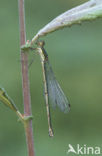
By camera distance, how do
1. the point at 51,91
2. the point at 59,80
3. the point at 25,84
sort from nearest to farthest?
1. the point at 25,84
2. the point at 51,91
3. the point at 59,80

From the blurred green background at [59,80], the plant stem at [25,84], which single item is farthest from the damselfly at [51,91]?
the blurred green background at [59,80]

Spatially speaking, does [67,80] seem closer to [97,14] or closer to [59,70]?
[59,70]

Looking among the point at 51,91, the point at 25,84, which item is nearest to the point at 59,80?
the point at 51,91

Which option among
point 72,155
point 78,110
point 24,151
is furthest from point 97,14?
Result: point 78,110

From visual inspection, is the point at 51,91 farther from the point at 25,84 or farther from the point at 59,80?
the point at 59,80

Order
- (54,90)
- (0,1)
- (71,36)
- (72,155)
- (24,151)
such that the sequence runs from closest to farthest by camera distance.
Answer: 1. (54,90)
2. (72,155)
3. (24,151)
4. (71,36)
5. (0,1)

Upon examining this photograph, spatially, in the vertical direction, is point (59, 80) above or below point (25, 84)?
below

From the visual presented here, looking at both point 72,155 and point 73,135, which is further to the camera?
point 73,135

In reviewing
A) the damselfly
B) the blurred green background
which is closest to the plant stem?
the damselfly

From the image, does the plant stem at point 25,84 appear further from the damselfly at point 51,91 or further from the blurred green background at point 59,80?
the blurred green background at point 59,80
